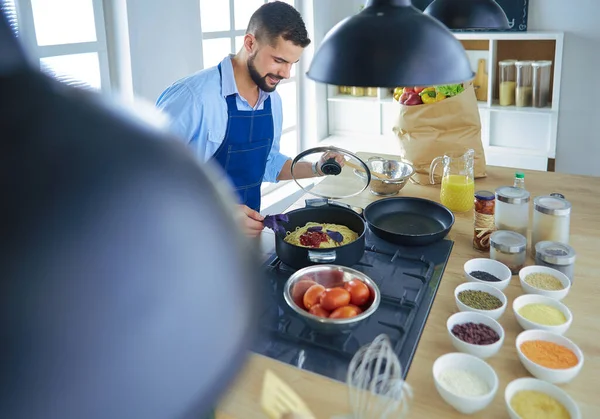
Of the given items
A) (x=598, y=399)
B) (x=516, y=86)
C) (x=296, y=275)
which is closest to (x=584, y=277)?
(x=598, y=399)

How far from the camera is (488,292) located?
4.58 ft

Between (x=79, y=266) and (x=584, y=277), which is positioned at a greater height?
(x=79, y=266)

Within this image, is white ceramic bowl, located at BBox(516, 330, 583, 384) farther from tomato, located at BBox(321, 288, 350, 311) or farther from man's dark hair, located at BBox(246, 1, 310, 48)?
man's dark hair, located at BBox(246, 1, 310, 48)

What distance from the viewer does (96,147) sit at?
0.22 meters

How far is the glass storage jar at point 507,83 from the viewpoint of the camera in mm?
3564


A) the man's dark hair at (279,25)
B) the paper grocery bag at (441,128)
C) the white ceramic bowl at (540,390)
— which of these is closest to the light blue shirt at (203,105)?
the man's dark hair at (279,25)

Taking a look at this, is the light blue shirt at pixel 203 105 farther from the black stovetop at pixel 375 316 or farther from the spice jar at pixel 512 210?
the spice jar at pixel 512 210

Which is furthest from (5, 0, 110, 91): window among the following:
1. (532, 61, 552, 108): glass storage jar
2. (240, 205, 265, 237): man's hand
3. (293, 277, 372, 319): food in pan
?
(532, 61, 552, 108): glass storage jar

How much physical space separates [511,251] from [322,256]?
0.54 metres

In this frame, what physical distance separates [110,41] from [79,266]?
7.51 feet

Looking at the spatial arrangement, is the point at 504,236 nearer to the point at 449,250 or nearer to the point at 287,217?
the point at 449,250

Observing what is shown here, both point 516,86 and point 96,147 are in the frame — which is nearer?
point 96,147

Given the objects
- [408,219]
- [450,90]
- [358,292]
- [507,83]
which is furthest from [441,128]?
[507,83]

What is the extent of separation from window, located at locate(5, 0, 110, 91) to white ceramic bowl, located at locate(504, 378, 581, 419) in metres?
1.69
